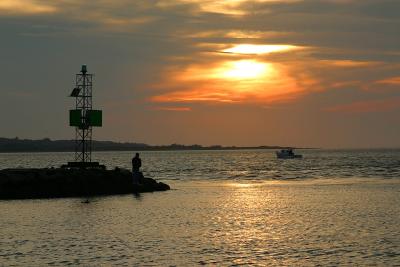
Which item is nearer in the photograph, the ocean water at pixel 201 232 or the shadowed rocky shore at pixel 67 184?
the ocean water at pixel 201 232

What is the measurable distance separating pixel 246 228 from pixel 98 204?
1697 centimetres

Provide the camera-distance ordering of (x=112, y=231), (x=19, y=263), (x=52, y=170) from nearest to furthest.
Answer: (x=19, y=263), (x=112, y=231), (x=52, y=170)

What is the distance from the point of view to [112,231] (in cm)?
3055

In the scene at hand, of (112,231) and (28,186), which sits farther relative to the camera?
(28,186)

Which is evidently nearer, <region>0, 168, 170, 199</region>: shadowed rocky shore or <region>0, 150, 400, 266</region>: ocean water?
<region>0, 150, 400, 266</region>: ocean water

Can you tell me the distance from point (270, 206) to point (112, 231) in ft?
55.1

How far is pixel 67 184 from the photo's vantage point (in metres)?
56.6

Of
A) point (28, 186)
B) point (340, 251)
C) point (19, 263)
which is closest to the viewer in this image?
point (19, 263)

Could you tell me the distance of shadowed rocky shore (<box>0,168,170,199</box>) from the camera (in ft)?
175

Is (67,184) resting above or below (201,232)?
above

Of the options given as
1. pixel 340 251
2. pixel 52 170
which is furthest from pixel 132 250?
pixel 52 170

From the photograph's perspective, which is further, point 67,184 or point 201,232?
point 67,184

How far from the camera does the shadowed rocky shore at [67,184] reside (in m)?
53.4

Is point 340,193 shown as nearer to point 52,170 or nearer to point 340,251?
point 52,170
